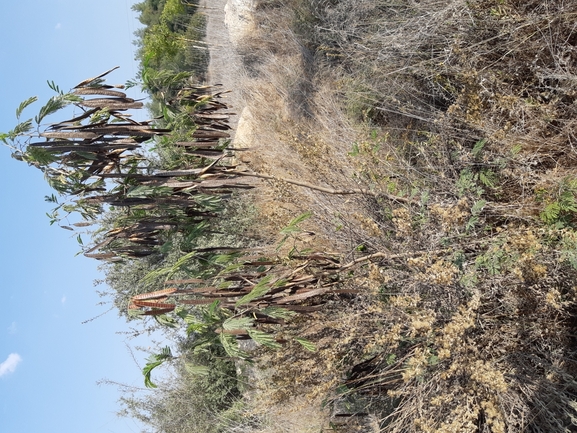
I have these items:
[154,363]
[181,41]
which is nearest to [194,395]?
[154,363]

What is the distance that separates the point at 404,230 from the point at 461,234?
29cm

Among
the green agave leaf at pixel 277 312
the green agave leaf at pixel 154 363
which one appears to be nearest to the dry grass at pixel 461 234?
the green agave leaf at pixel 277 312

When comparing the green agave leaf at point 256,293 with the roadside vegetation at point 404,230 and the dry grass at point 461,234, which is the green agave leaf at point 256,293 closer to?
the roadside vegetation at point 404,230

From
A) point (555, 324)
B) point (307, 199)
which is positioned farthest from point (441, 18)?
point (555, 324)

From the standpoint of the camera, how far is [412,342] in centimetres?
280

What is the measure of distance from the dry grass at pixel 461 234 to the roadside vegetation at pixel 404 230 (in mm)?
14

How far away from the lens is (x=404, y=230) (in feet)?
8.66

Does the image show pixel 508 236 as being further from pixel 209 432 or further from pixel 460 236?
pixel 209 432

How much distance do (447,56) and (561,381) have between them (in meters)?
1.97

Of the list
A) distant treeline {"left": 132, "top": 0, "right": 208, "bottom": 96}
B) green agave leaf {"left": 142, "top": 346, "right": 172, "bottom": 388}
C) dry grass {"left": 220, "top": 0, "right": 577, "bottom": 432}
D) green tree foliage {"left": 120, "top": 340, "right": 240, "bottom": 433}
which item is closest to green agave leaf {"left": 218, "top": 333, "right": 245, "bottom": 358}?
green agave leaf {"left": 142, "top": 346, "right": 172, "bottom": 388}

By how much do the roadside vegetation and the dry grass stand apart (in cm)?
1

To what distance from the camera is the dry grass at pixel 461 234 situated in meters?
2.45

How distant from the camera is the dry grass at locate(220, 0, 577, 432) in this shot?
2451 millimetres

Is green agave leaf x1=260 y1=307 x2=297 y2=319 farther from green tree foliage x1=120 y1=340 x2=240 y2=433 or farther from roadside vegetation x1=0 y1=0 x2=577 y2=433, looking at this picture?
green tree foliage x1=120 y1=340 x2=240 y2=433
